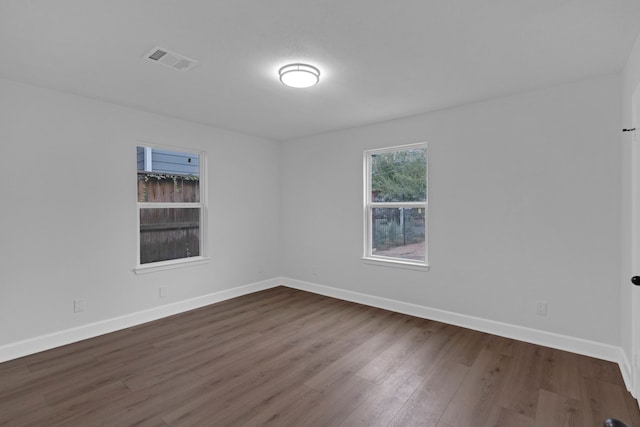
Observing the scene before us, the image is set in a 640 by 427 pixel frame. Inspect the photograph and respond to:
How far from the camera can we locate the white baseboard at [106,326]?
9.57ft

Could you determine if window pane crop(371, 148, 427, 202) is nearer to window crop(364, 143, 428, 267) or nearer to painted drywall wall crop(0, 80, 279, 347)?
window crop(364, 143, 428, 267)

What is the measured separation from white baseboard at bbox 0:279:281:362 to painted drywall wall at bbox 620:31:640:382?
441 cm

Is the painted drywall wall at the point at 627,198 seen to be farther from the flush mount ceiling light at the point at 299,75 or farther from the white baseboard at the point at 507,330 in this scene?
the flush mount ceiling light at the point at 299,75

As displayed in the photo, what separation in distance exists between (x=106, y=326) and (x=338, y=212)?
323 centimetres

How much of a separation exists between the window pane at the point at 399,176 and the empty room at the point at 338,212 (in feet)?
0.10

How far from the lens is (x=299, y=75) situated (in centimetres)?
265

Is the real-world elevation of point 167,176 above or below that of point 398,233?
above

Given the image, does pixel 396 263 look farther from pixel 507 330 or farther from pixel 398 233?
pixel 507 330

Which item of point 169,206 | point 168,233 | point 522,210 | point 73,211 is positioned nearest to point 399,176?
point 522,210

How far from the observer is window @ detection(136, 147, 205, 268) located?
12.8ft

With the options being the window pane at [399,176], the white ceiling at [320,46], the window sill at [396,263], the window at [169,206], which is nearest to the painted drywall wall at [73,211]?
the window at [169,206]

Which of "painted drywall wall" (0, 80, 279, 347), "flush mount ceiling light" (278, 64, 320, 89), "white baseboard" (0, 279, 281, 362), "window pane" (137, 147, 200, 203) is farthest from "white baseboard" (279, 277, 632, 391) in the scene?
"flush mount ceiling light" (278, 64, 320, 89)

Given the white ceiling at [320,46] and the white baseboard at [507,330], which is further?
the white baseboard at [507,330]

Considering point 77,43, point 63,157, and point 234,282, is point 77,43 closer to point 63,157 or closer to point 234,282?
point 63,157
